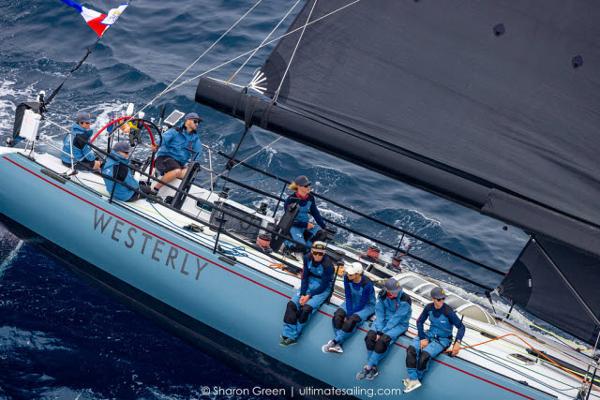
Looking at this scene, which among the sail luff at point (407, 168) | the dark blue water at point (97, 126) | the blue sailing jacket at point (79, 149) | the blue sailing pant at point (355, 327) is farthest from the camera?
the blue sailing jacket at point (79, 149)

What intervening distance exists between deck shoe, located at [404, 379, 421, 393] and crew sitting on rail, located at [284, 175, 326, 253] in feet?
9.82

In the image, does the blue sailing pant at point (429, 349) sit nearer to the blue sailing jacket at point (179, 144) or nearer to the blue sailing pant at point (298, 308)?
the blue sailing pant at point (298, 308)

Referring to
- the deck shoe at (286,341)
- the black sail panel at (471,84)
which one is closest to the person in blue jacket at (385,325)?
the deck shoe at (286,341)

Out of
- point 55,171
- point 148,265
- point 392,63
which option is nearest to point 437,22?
point 392,63

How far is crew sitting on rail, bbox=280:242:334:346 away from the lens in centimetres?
981

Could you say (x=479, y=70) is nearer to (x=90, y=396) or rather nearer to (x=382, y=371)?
(x=382, y=371)

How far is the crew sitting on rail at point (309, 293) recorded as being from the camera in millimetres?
9812

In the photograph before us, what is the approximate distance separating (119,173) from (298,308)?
3737 mm

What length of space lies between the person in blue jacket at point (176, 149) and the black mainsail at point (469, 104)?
2.53m

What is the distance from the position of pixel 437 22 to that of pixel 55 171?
A: 6.74 m

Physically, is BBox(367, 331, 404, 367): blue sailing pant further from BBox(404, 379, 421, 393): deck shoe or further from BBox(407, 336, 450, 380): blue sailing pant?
BBox(404, 379, 421, 393): deck shoe

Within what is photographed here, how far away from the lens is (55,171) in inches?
460

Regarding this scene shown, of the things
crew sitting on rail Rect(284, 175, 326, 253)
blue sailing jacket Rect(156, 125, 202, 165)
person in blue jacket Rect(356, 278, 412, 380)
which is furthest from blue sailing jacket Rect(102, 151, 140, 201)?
person in blue jacket Rect(356, 278, 412, 380)

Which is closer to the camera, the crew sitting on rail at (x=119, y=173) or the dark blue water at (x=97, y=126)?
the dark blue water at (x=97, y=126)
